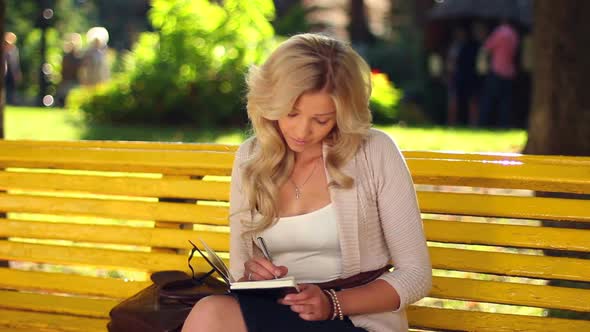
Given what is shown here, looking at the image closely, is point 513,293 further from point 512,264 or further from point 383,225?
point 383,225

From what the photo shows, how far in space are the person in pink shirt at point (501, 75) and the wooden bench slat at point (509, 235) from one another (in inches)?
517

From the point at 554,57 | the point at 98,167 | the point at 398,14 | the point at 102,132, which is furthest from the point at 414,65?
the point at 98,167

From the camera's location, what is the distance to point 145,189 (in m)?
4.62

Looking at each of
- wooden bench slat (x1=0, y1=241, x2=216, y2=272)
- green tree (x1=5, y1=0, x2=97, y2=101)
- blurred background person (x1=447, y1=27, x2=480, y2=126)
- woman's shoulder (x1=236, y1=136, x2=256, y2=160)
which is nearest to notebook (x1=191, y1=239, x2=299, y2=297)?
woman's shoulder (x1=236, y1=136, x2=256, y2=160)

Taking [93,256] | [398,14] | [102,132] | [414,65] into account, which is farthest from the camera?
[398,14]

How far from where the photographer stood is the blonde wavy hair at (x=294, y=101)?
11.9 feet

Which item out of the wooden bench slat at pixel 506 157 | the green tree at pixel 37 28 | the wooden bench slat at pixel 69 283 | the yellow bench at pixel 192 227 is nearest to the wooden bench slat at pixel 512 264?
the yellow bench at pixel 192 227

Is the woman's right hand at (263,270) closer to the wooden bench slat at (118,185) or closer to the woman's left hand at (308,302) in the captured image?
the woman's left hand at (308,302)

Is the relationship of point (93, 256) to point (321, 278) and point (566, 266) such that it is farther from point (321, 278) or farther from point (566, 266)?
point (566, 266)

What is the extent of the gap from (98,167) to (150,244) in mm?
404

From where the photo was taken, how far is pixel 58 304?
186 inches

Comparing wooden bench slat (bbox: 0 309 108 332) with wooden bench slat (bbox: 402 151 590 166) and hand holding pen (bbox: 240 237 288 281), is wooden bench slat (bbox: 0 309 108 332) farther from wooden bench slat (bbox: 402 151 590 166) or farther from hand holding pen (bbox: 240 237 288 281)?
wooden bench slat (bbox: 402 151 590 166)

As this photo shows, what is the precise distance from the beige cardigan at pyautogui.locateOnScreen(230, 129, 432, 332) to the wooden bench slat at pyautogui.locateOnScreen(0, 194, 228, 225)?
786 millimetres

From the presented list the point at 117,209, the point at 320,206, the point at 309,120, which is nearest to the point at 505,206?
the point at 320,206
